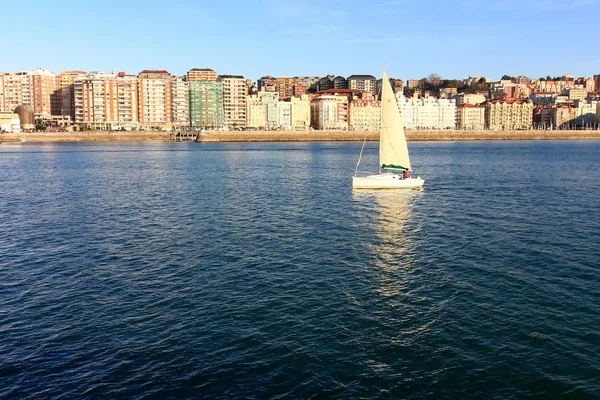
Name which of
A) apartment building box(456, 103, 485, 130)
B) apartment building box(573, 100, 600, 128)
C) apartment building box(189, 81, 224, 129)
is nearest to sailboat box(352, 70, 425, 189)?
apartment building box(189, 81, 224, 129)

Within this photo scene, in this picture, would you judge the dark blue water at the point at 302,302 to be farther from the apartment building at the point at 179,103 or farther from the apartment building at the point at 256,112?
the apartment building at the point at 256,112

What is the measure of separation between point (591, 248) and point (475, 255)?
4.63 meters

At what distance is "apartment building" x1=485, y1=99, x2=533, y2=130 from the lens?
196 metres

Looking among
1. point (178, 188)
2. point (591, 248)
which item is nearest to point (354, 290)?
point (591, 248)

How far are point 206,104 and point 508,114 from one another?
102m

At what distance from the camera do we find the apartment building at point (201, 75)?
193500mm

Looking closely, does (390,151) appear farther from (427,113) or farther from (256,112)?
(427,113)

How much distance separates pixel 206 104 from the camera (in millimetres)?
173625

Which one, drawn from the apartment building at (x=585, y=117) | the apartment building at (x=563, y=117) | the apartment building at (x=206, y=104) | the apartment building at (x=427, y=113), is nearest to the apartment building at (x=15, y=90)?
the apartment building at (x=206, y=104)

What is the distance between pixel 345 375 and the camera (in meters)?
11.4

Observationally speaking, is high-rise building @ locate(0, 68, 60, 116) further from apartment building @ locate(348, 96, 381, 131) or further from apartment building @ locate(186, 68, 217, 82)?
apartment building @ locate(348, 96, 381, 131)

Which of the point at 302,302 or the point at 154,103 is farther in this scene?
the point at 154,103

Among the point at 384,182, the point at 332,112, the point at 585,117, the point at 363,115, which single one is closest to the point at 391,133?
the point at 384,182

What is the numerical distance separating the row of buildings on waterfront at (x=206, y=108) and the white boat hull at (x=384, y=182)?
13445 centimetres
